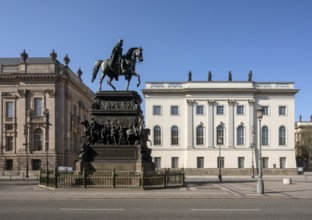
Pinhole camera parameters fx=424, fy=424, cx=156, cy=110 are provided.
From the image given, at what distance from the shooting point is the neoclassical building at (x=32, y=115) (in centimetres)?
7488

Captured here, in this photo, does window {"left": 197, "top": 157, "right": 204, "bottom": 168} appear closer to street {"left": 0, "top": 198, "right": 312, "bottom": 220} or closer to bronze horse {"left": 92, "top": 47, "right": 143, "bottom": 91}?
bronze horse {"left": 92, "top": 47, "right": 143, "bottom": 91}

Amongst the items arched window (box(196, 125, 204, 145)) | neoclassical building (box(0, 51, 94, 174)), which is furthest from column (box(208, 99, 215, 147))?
neoclassical building (box(0, 51, 94, 174))

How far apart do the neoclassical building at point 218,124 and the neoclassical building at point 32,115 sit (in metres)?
16.2

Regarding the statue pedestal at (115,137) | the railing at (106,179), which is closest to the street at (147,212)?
the railing at (106,179)

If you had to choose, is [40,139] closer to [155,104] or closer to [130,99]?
[155,104]

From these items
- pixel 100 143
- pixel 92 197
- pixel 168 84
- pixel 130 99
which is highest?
pixel 168 84

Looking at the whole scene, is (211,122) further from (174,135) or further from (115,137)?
(115,137)

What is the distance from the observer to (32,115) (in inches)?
2995

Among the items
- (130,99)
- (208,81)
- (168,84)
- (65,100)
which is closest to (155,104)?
(168,84)

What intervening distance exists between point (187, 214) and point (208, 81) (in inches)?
2573

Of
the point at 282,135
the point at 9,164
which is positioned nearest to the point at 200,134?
the point at 282,135

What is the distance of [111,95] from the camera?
102ft

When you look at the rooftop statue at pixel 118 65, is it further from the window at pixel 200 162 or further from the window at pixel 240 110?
the window at pixel 240 110

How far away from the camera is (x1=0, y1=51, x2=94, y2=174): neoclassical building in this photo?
246ft
